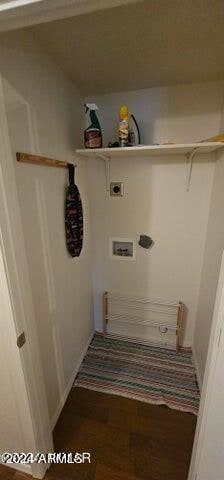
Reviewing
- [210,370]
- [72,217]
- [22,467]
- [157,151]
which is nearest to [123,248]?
[72,217]

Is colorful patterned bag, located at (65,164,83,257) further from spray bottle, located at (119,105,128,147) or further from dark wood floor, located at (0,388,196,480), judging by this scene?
dark wood floor, located at (0,388,196,480)

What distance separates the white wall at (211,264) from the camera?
1.36m

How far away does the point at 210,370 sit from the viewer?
85 cm

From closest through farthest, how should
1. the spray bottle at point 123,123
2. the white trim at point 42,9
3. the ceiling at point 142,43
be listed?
the white trim at point 42,9
the ceiling at point 142,43
the spray bottle at point 123,123

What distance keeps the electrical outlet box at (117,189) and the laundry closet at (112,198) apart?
2cm

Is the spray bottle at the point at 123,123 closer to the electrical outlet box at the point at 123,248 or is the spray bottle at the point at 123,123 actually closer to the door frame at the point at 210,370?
the electrical outlet box at the point at 123,248

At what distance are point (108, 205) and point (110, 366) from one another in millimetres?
1338

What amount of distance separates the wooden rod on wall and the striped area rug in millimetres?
1587

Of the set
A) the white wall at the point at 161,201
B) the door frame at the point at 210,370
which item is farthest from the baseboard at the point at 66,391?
the door frame at the point at 210,370

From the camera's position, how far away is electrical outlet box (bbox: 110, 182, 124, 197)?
5.70 feet

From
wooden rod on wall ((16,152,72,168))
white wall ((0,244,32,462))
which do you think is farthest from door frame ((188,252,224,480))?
wooden rod on wall ((16,152,72,168))

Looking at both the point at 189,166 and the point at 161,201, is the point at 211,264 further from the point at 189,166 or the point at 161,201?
the point at 189,166

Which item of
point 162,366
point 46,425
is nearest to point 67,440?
point 46,425

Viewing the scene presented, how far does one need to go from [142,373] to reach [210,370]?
1.10 m
